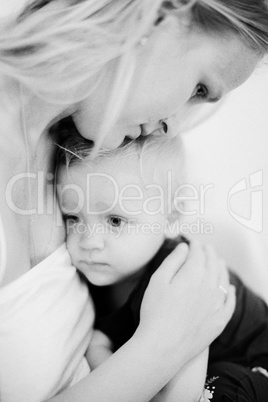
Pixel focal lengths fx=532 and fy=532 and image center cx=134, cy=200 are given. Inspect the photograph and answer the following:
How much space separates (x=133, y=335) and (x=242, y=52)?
0.38 m

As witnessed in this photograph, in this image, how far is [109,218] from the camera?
0.69 meters

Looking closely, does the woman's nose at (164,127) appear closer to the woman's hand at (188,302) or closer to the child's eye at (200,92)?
the child's eye at (200,92)

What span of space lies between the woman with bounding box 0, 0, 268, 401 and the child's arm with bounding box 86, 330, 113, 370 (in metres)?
0.02

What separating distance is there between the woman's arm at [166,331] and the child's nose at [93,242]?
3.3 inches

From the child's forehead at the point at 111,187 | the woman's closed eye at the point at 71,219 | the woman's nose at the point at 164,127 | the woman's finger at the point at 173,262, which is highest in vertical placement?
the woman's nose at the point at 164,127

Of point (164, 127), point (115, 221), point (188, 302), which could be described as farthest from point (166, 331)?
point (164, 127)

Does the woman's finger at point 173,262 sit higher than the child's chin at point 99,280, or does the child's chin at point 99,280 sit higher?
the woman's finger at point 173,262

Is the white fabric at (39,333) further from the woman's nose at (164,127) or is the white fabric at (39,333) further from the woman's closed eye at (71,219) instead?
the woman's nose at (164,127)

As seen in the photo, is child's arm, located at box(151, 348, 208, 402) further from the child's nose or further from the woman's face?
the woman's face

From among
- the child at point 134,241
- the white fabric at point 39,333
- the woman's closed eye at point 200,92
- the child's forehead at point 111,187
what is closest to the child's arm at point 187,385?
A: the child at point 134,241

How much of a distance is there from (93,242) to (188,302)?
5.8 inches

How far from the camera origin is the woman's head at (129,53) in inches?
25.5

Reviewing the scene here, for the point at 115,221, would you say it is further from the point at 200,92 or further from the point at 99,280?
the point at 200,92

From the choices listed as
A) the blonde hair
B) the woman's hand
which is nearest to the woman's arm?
the woman's hand
